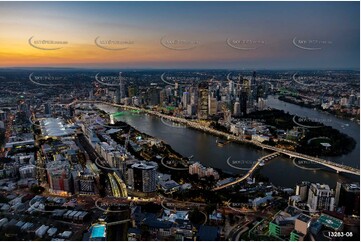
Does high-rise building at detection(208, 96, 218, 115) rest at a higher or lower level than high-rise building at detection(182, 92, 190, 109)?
lower

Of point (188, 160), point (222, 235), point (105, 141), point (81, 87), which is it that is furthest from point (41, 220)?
point (81, 87)

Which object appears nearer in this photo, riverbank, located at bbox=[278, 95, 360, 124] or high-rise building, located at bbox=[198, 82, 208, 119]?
riverbank, located at bbox=[278, 95, 360, 124]

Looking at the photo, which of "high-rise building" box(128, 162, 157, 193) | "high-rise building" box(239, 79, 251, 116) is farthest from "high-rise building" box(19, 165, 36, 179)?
"high-rise building" box(239, 79, 251, 116)

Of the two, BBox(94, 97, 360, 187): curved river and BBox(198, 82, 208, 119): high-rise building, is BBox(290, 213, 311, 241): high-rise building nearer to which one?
BBox(94, 97, 360, 187): curved river

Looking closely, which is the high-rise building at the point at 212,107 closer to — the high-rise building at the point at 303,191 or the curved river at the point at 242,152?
the curved river at the point at 242,152

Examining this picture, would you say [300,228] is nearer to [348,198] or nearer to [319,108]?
[348,198]

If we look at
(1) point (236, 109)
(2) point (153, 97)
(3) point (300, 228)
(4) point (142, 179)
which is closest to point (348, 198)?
(3) point (300, 228)
